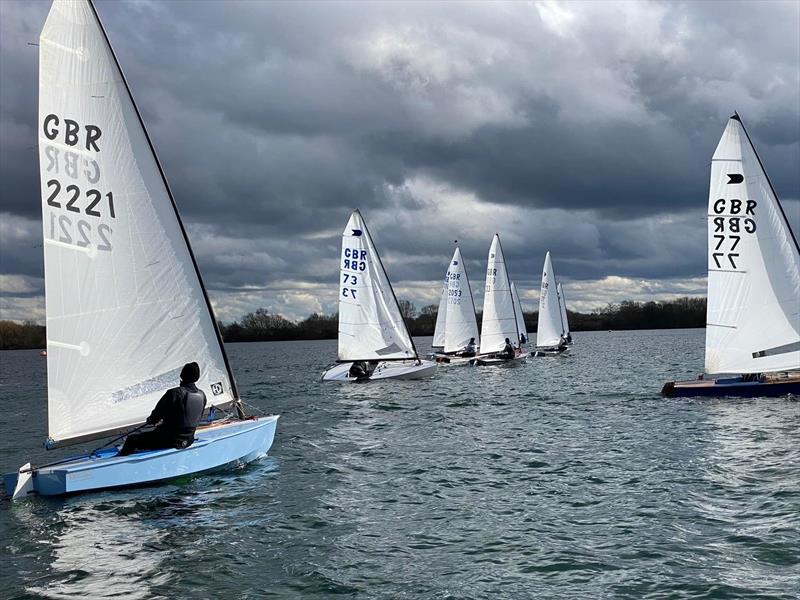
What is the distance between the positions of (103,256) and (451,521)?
7790 mm

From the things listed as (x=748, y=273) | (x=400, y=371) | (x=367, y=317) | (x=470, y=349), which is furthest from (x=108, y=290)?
(x=470, y=349)

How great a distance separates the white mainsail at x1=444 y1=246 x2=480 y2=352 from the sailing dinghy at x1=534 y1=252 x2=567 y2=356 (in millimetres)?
11980

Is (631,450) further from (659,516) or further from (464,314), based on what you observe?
(464,314)

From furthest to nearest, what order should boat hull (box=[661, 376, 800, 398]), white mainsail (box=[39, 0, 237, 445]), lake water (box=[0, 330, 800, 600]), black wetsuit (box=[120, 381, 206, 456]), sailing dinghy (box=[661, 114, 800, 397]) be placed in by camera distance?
sailing dinghy (box=[661, 114, 800, 397])
boat hull (box=[661, 376, 800, 398])
black wetsuit (box=[120, 381, 206, 456])
white mainsail (box=[39, 0, 237, 445])
lake water (box=[0, 330, 800, 600])

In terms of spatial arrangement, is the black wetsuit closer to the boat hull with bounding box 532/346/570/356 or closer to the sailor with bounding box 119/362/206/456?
the sailor with bounding box 119/362/206/456

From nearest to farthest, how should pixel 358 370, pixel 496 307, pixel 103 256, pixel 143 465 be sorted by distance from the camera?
Result: pixel 143 465 < pixel 103 256 < pixel 358 370 < pixel 496 307

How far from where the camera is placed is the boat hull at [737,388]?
25.2 metres

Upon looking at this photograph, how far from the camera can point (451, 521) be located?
1179 cm

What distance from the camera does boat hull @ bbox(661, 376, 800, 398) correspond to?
25.2m

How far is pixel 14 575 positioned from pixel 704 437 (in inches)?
627

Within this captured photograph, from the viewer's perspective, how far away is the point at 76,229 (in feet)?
44.1

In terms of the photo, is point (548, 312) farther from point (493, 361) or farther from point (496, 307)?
point (493, 361)

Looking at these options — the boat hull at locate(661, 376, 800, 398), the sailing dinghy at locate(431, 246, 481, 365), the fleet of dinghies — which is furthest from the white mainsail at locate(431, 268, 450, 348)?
the fleet of dinghies

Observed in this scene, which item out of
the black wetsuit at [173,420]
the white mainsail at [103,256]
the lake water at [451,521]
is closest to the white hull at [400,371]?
the lake water at [451,521]
